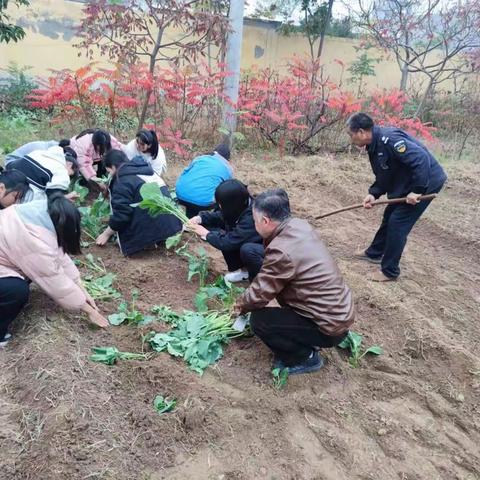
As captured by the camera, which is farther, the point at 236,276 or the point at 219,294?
the point at 236,276

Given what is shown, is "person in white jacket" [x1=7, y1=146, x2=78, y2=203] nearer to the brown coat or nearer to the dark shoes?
the brown coat

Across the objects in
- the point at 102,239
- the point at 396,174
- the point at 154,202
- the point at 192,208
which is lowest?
the point at 102,239

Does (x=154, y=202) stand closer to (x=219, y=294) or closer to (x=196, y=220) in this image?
(x=196, y=220)

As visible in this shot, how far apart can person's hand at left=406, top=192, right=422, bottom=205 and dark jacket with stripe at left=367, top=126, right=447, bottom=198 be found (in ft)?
0.12

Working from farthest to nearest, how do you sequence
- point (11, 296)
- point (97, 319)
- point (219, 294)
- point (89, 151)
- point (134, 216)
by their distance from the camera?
1. point (89, 151)
2. point (134, 216)
3. point (219, 294)
4. point (97, 319)
5. point (11, 296)

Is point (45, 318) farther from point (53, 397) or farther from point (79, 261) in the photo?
point (79, 261)

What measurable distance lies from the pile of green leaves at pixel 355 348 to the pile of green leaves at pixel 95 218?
268 cm

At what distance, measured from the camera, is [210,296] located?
12.1 feet

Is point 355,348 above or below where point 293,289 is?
below

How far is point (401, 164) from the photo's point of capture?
4164 millimetres

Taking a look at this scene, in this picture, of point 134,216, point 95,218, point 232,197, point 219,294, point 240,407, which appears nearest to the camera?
point 240,407

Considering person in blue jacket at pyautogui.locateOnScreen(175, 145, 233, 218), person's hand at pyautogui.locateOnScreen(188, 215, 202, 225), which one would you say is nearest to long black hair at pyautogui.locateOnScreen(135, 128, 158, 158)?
person in blue jacket at pyautogui.locateOnScreen(175, 145, 233, 218)

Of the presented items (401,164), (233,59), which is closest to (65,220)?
(401,164)

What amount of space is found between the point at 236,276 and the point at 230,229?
43 cm
